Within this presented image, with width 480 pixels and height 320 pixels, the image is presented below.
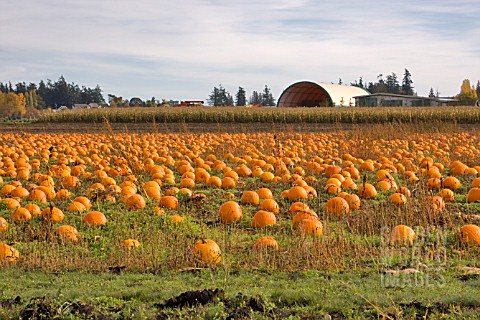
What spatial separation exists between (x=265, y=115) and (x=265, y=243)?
26.5 m

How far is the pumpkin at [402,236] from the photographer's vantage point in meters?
5.52

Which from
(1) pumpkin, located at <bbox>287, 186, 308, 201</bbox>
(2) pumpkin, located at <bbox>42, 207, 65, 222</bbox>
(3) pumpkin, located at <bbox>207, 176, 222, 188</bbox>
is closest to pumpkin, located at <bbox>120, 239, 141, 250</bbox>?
(2) pumpkin, located at <bbox>42, 207, 65, 222</bbox>

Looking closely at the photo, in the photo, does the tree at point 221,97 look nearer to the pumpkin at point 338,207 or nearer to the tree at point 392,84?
the tree at point 392,84

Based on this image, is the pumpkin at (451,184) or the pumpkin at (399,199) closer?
the pumpkin at (399,199)

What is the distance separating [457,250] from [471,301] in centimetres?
156

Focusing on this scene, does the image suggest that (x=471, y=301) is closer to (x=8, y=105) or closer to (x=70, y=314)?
(x=70, y=314)

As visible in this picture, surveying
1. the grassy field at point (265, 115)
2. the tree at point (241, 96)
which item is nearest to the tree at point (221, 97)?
the tree at point (241, 96)

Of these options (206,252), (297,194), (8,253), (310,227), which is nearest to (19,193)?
(8,253)

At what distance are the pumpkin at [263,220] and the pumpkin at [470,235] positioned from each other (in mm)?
1984

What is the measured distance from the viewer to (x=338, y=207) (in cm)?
683

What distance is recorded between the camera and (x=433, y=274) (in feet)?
15.3

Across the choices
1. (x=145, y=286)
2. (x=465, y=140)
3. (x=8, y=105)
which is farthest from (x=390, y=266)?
(x=8, y=105)

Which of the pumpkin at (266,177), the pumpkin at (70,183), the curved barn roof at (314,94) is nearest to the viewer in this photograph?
the pumpkin at (70,183)

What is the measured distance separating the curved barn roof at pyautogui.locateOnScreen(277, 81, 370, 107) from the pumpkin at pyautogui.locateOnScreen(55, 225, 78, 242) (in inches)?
1954
